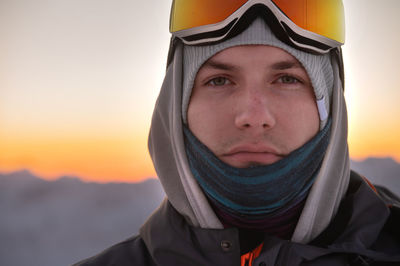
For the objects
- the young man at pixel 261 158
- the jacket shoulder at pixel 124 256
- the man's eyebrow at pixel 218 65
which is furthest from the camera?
the jacket shoulder at pixel 124 256

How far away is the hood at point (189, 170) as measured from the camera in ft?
5.40

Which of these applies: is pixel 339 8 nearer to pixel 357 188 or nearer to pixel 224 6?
pixel 224 6

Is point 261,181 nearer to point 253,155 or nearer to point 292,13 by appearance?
point 253,155

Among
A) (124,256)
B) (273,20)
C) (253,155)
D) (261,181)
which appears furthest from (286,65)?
(124,256)

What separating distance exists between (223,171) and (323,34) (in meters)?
0.95

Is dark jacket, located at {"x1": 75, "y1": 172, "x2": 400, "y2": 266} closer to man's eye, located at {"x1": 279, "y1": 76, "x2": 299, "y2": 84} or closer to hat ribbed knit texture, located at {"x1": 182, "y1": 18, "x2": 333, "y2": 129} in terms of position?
hat ribbed knit texture, located at {"x1": 182, "y1": 18, "x2": 333, "y2": 129}

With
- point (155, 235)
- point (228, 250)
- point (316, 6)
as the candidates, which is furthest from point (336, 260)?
point (316, 6)

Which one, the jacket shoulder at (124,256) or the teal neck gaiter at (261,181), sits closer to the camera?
the teal neck gaiter at (261,181)

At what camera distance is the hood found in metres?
1.64

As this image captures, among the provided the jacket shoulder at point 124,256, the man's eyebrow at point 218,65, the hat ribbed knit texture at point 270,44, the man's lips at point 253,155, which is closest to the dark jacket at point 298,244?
the jacket shoulder at point 124,256

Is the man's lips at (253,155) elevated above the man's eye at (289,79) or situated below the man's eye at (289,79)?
below

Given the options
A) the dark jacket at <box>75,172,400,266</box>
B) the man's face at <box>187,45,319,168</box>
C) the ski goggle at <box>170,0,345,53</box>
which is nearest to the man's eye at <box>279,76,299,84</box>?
the man's face at <box>187,45,319,168</box>

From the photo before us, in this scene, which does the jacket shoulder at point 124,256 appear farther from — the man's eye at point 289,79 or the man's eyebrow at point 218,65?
the man's eye at point 289,79

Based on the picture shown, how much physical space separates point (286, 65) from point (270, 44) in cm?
13
